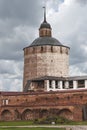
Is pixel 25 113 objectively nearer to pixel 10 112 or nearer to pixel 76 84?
pixel 10 112

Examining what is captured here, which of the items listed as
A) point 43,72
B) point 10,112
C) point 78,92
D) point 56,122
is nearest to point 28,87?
point 43,72

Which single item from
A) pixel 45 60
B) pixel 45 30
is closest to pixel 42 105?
pixel 45 60

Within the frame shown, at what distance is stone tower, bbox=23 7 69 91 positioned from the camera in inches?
2576

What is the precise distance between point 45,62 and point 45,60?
332 millimetres

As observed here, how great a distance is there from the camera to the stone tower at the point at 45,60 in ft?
215

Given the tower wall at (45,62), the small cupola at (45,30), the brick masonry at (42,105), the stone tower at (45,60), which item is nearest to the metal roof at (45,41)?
the stone tower at (45,60)

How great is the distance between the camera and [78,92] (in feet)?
155

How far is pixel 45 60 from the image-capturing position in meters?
65.8

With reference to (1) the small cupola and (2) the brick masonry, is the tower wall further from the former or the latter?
(2) the brick masonry

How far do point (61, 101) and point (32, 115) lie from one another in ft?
13.6

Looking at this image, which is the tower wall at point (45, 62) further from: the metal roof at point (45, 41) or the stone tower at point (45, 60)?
the metal roof at point (45, 41)

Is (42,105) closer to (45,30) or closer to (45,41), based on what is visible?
(45,41)

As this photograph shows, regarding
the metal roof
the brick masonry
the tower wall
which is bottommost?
the brick masonry

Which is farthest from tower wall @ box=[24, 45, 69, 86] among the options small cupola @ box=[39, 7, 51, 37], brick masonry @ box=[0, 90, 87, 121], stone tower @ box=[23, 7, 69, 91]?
brick masonry @ box=[0, 90, 87, 121]
